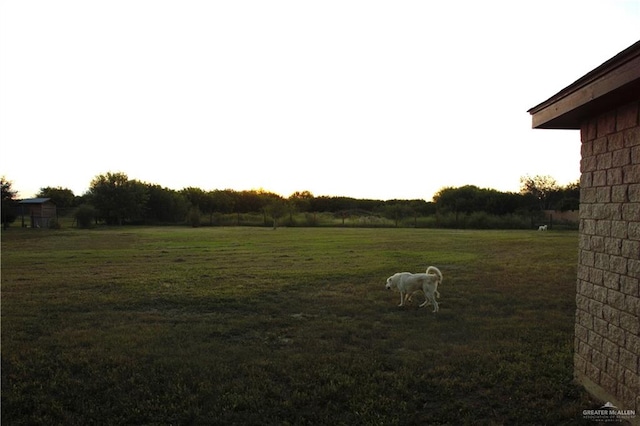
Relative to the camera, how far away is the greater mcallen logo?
3.32 meters

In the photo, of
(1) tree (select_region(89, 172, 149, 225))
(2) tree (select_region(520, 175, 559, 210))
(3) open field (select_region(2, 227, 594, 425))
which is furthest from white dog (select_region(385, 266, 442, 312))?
(2) tree (select_region(520, 175, 559, 210))

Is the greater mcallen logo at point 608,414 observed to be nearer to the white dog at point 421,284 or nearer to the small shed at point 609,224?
the small shed at point 609,224

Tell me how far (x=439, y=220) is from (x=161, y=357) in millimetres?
33935

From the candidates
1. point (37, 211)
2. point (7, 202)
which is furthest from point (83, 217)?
point (7, 202)

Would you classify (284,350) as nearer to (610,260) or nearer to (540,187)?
(610,260)

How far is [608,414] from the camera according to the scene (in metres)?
3.46

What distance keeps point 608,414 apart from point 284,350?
330 centimetres

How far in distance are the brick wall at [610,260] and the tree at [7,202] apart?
3378 cm

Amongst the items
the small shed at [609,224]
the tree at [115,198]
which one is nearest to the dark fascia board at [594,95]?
the small shed at [609,224]

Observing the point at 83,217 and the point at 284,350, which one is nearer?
the point at 284,350

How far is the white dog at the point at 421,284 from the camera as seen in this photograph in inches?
281

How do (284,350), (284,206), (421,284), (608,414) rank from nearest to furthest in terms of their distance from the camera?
1. (608,414)
2. (284,350)
3. (421,284)
4. (284,206)

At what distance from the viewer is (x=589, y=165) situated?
410 cm

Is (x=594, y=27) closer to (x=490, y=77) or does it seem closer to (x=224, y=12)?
(x=490, y=77)
